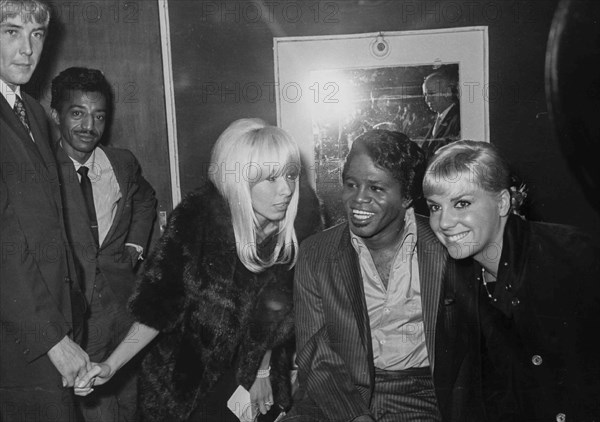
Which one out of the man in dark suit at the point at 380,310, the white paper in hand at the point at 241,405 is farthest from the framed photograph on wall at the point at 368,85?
the white paper in hand at the point at 241,405

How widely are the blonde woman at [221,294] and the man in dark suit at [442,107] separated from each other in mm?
881

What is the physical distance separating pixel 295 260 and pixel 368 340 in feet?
1.60

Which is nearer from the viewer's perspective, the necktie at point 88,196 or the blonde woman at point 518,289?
the blonde woman at point 518,289

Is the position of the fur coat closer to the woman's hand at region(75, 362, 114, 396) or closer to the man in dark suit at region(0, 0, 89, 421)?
the woman's hand at region(75, 362, 114, 396)

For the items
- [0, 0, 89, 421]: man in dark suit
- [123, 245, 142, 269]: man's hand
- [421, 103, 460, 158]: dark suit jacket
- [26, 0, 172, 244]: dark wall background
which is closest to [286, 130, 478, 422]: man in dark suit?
[421, 103, 460, 158]: dark suit jacket

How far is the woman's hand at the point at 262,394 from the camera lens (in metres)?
2.29

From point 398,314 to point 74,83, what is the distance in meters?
1.81

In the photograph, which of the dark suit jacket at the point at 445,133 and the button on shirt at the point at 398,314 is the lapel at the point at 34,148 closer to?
the button on shirt at the point at 398,314

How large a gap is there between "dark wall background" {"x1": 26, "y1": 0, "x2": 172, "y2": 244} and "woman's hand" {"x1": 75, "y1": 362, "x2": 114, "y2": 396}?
1130mm

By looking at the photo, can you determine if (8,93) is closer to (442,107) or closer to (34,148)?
(34,148)

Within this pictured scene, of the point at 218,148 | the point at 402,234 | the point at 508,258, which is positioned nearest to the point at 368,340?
the point at 402,234

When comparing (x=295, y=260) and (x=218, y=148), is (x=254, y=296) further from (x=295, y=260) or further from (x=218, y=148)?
(x=218, y=148)

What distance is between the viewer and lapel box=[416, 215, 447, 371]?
1.96 meters

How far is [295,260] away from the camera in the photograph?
233cm
